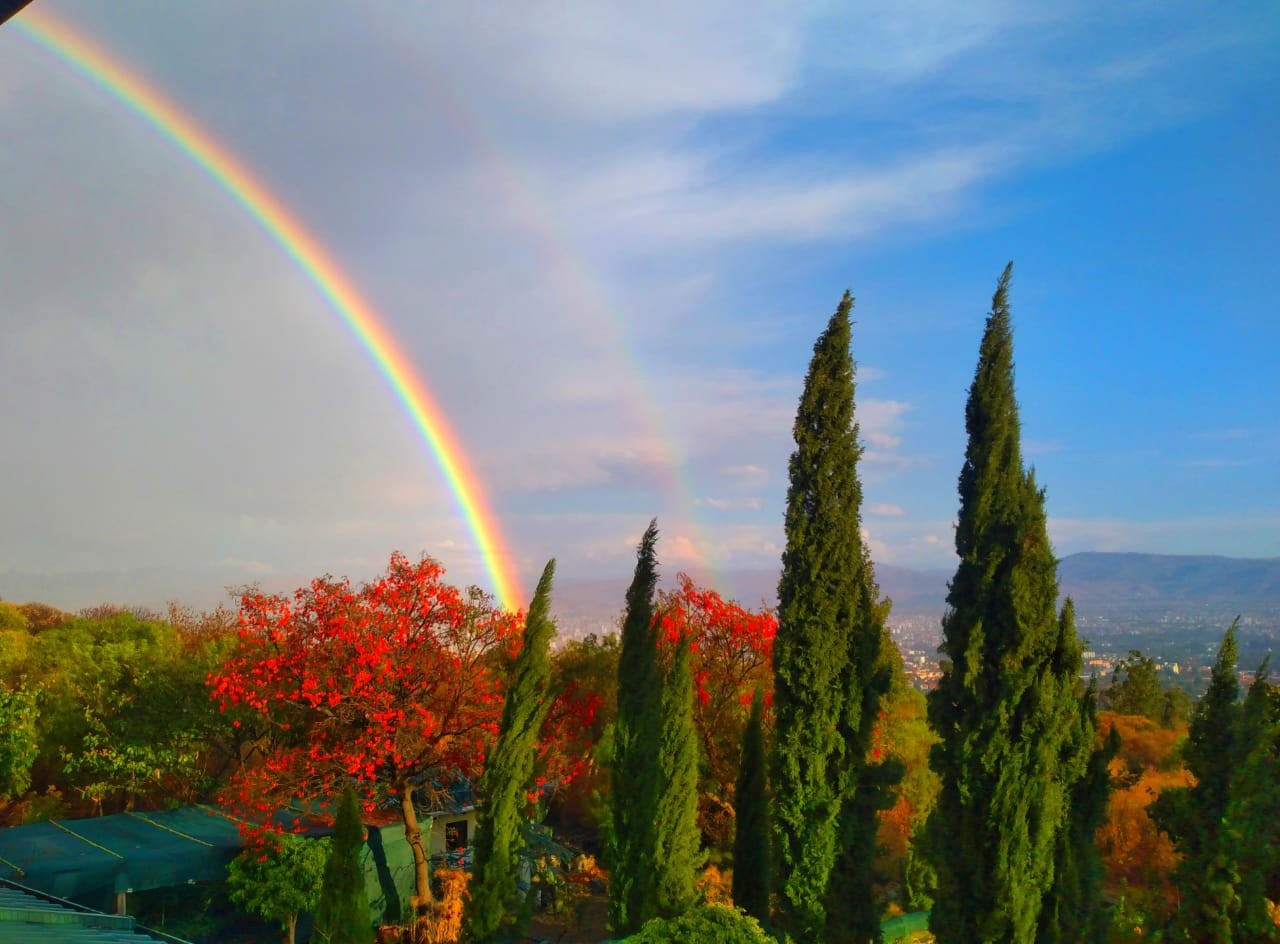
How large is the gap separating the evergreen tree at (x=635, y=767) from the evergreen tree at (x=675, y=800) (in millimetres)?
86

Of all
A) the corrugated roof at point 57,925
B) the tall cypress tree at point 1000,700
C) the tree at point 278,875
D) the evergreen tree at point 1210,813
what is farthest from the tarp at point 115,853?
the evergreen tree at point 1210,813

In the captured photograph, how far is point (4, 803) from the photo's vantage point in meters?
16.0

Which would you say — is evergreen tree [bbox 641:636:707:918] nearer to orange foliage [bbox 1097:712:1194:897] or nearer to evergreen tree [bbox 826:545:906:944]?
evergreen tree [bbox 826:545:906:944]

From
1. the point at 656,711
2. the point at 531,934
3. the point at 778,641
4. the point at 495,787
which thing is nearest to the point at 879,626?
the point at 778,641

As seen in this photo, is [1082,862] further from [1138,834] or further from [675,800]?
[1138,834]

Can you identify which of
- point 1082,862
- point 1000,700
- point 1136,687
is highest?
point 1000,700

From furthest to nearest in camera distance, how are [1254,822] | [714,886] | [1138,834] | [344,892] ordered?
[1138,834] < [714,886] < [344,892] < [1254,822]

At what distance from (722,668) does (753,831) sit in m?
5.07

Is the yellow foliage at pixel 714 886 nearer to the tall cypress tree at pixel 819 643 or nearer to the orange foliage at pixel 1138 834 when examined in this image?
the tall cypress tree at pixel 819 643

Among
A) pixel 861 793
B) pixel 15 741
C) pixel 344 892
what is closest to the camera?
pixel 344 892

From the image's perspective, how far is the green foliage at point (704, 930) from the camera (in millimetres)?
5875

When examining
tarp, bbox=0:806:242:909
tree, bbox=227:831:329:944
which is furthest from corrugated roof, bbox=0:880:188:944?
tree, bbox=227:831:329:944

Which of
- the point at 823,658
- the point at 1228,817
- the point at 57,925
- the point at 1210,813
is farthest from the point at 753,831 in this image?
the point at 57,925

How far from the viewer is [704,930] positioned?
5.96m
